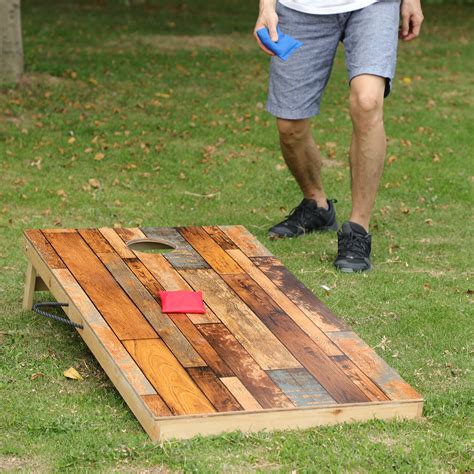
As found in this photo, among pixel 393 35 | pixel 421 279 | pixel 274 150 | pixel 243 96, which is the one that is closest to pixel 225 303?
pixel 421 279

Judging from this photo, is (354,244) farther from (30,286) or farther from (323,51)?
(30,286)

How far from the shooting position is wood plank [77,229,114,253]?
495cm

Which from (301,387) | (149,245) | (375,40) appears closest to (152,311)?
(301,387)

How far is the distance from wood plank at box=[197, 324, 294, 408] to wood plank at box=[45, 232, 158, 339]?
23cm

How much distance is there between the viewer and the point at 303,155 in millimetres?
6211

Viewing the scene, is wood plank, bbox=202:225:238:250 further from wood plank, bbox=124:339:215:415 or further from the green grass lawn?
wood plank, bbox=124:339:215:415

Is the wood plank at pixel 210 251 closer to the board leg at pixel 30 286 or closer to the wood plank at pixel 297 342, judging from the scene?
the wood plank at pixel 297 342

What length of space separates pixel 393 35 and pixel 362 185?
78 centimetres

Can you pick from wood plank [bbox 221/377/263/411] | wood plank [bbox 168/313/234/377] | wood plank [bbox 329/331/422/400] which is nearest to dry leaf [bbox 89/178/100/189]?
wood plank [bbox 168/313/234/377]

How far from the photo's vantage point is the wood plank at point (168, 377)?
3.60m

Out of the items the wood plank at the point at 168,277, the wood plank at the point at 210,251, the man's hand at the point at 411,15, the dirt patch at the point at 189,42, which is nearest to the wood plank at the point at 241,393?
the wood plank at the point at 168,277

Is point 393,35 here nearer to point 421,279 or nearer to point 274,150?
point 421,279

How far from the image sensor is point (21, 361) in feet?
14.4

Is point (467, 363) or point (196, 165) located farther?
point (196, 165)
